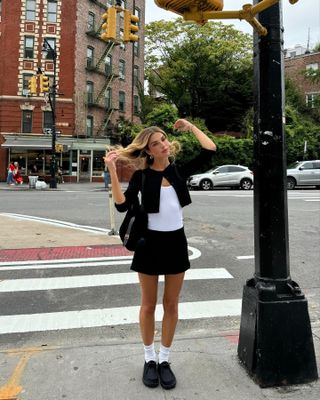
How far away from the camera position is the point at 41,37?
35.3m

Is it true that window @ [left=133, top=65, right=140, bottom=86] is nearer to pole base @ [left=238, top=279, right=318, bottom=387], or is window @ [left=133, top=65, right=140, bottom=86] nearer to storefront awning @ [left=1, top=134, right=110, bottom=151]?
storefront awning @ [left=1, top=134, right=110, bottom=151]

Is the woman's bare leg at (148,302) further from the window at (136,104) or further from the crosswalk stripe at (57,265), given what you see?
the window at (136,104)

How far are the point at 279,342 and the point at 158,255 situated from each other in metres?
1.09

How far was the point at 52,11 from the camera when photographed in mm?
35500

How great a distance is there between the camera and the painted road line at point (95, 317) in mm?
4680

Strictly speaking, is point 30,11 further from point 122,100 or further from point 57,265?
point 57,265

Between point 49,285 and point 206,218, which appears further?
point 206,218

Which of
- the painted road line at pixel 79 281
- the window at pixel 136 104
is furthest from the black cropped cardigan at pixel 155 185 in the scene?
the window at pixel 136 104

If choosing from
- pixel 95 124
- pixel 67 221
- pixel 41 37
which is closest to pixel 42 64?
pixel 41 37

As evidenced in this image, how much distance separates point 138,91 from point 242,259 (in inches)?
1486

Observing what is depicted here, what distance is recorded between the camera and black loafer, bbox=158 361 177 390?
10.3 ft

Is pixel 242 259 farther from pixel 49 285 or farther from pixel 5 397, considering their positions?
pixel 5 397

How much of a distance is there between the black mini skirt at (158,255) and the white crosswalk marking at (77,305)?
1.86m

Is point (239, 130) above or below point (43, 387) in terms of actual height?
above
